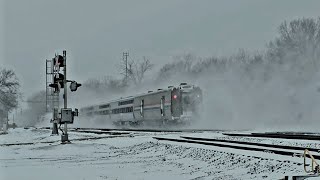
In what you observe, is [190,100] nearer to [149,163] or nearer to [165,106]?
[165,106]

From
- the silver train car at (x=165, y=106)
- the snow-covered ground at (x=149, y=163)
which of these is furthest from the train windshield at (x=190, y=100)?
the snow-covered ground at (x=149, y=163)

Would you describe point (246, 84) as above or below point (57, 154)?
above

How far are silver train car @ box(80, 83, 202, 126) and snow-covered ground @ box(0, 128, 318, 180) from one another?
17774 millimetres

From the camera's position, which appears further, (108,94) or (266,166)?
(108,94)

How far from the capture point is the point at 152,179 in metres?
13.5

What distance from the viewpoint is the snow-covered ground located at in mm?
13180

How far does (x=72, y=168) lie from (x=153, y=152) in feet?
16.6

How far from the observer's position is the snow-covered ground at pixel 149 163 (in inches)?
519

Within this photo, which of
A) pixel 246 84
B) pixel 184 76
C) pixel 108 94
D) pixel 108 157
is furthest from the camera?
pixel 108 94

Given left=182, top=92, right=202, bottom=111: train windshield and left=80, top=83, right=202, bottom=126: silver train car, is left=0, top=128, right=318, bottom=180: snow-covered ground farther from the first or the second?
left=182, top=92, right=202, bottom=111: train windshield

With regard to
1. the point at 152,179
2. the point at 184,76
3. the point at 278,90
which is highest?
the point at 184,76

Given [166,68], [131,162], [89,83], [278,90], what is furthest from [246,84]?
[89,83]

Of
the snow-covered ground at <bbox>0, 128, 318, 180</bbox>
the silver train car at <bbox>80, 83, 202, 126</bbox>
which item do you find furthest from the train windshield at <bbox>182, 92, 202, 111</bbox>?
the snow-covered ground at <bbox>0, 128, 318, 180</bbox>

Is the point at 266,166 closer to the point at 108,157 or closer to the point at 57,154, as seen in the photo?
the point at 108,157
